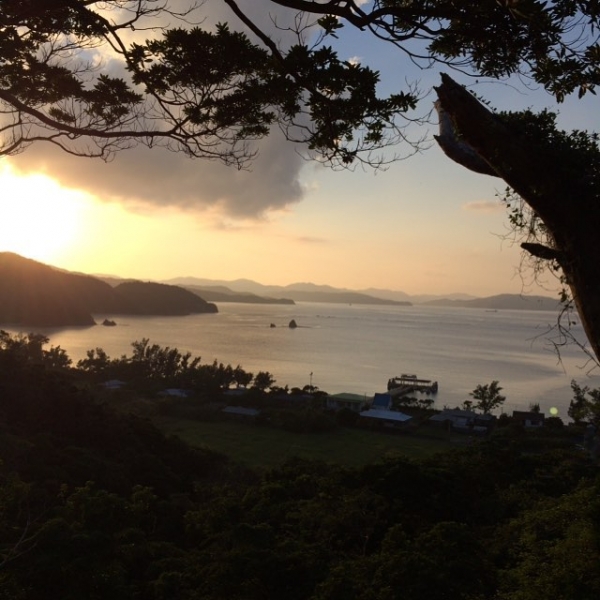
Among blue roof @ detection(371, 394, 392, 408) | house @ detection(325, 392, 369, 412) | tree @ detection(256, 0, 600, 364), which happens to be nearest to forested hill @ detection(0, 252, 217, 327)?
house @ detection(325, 392, 369, 412)

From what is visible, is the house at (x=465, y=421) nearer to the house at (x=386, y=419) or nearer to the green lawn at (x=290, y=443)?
the house at (x=386, y=419)

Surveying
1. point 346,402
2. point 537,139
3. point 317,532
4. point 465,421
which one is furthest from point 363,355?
point 537,139

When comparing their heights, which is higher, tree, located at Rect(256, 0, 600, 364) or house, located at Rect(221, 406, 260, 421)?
tree, located at Rect(256, 0, 600, 364)

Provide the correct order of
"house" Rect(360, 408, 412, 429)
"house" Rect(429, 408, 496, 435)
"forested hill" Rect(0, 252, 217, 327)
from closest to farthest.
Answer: "house" Rect(360, 408, 412, 429) < "house" Rect(429, 408, 496, 435) < "forested hill" Rect(0, 252, 217, 327)

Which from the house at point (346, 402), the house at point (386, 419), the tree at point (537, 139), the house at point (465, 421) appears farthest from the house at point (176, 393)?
the tree at point (537, 139)

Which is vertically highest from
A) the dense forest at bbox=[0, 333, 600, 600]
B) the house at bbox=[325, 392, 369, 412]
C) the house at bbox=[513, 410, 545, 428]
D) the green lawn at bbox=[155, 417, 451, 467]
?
the dense forest at bbox=[0, 333, 600, 600]

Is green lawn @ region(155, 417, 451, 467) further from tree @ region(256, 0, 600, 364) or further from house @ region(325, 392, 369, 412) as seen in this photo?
tree @ region(256, 0, 600, 364)
